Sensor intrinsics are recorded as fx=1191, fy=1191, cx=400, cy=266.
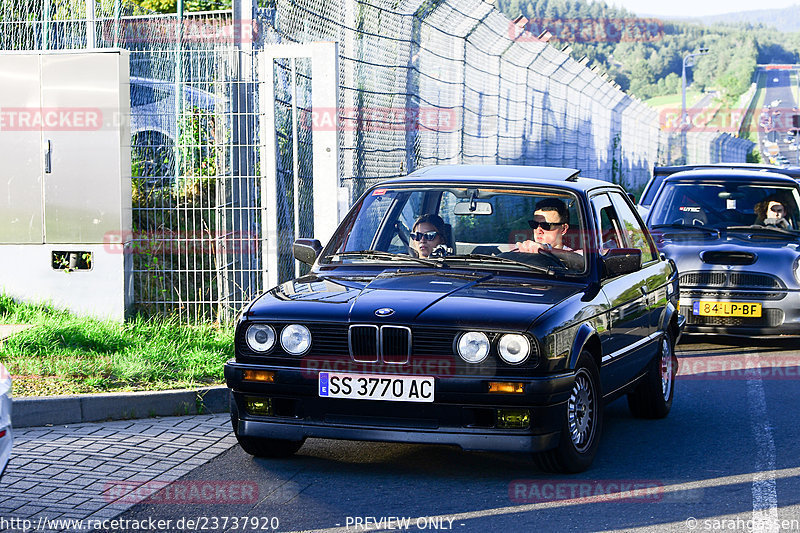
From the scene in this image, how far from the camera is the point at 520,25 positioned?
16625 mm

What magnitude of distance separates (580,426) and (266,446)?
1644 mm

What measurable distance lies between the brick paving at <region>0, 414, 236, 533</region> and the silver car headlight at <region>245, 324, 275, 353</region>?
30.4 inches

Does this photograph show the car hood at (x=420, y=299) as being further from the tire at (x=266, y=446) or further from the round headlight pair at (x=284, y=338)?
the tire at (x=266, y=446)

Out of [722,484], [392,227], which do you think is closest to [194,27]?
[392,227]

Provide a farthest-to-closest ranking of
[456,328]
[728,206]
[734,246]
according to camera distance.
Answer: [728,206]
[734,246]
[456,328]

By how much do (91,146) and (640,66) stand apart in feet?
417

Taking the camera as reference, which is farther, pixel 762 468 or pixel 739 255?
pixel 739 255

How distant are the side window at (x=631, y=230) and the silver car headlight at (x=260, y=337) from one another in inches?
109

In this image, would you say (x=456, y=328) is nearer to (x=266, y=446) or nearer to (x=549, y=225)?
(x=266, y=446)

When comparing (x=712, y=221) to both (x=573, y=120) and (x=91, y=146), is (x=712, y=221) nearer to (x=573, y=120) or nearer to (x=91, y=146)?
(x=91, y=146)

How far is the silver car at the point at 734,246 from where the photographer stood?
10.9 m

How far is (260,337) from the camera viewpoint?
5.96 metres

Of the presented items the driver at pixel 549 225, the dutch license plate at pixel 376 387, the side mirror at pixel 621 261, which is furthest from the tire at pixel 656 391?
the dutch license plate at pixel 376 387

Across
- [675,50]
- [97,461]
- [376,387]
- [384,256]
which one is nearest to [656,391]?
[384,256]
